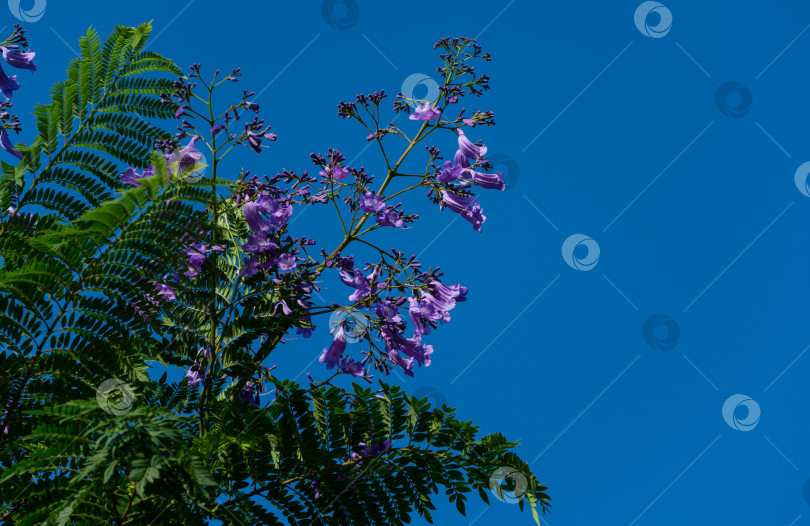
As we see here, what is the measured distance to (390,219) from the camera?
2879 mm

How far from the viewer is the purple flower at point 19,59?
10.4 ft

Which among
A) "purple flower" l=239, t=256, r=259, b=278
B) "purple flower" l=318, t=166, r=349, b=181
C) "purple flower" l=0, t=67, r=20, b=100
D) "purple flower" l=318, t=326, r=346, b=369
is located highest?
"purple flower" l=0, t=67, r=20, b=100

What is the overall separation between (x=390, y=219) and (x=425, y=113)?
21.9 inches

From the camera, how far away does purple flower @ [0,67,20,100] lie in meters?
3.21

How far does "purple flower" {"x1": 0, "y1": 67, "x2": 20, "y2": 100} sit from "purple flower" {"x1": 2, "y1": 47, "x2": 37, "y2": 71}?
6 centimetres

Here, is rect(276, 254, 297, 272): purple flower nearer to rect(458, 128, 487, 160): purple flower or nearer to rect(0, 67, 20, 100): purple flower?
rect(458, 128, 487, 160): purple flower

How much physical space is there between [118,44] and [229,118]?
2.18 feet

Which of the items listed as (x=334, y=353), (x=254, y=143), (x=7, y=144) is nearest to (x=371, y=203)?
(x=254, y=143)

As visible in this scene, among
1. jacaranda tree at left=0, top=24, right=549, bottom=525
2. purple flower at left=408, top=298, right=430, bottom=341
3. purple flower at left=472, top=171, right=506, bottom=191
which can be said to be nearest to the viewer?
jacaranda tree at left=0, top=24, right=549, bottom=525

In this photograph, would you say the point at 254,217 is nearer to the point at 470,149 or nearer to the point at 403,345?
the point at 403,345

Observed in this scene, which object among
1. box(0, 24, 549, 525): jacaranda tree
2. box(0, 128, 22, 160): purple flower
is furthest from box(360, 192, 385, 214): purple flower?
box(0, 128, 22, 160): purple flower

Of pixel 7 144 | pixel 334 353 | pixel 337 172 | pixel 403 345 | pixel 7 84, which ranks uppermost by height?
pixel 7 84

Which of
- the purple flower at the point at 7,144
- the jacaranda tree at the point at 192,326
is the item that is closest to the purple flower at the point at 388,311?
the jacaranda tree at the point at 192,326

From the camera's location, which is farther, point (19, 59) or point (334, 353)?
point (19, 59)
